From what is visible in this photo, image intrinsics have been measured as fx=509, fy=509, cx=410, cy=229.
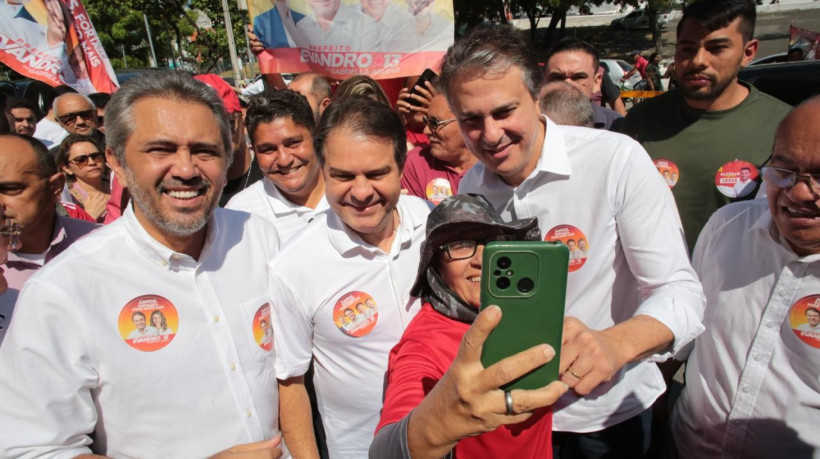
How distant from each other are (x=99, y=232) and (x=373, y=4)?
255cm

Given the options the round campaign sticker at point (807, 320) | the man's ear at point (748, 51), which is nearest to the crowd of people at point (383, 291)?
the round campaign sticker at point (807, 320)

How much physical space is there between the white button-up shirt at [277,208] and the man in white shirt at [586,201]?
4.19 ft

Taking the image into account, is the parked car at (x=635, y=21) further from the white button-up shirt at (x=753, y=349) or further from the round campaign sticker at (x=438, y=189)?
the white button-up shirt at (x=753, y=349)

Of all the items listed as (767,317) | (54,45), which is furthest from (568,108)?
(54,45)

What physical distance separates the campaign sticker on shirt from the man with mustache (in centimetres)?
127

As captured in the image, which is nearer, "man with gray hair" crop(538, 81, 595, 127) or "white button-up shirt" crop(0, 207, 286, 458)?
"white button-up shirt" crop(0, 207, 286, 458)

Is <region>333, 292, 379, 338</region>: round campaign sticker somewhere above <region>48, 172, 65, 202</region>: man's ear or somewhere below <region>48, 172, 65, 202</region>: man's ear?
below

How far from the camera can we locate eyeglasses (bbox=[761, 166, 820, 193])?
1.71 metres

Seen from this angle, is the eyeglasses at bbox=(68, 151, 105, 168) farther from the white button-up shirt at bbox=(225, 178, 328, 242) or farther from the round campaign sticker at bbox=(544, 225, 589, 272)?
the round campaign sticker at bbox=(544, 225, 589, 272)

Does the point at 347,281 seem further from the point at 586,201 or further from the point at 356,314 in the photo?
the point at 586,201

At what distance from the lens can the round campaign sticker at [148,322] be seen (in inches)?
68.6

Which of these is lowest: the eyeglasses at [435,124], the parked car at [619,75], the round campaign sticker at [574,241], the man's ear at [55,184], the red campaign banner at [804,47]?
the parked car at [619,75]

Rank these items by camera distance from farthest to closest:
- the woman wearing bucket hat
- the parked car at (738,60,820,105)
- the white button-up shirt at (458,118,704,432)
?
the parked car at (738,60,820,105) < the white button-up shirt at (458,118,704,432) < the woman wearing bucket hat

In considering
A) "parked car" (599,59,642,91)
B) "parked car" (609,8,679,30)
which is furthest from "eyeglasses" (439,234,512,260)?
"parked car" (609,8,679,30)
